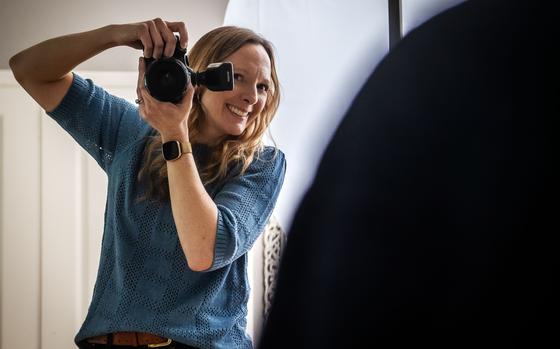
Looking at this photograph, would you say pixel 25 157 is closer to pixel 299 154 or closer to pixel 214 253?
pixel 299 154

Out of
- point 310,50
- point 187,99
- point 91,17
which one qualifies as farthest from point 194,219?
point 91,17

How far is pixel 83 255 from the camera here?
205 cm

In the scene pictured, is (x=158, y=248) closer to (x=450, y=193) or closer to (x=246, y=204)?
(x=246, y=204)

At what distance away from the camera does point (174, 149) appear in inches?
31.2

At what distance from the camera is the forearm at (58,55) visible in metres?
0.90

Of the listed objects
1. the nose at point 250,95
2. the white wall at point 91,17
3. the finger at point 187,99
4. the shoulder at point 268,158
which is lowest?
the shoulder at point 268,158

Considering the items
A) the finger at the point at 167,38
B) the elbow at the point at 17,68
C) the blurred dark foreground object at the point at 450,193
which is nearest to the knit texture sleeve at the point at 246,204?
the finger at the point at 167,38

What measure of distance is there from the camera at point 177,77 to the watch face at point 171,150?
7 centimetres

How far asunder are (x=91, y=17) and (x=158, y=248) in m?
1.51

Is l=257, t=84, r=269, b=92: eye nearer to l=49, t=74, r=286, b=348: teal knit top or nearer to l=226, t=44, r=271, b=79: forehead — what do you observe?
l=226, t=44, r=271, b=79: forehead

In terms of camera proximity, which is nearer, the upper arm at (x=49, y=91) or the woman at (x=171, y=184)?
the woman at (x=171, y=184)

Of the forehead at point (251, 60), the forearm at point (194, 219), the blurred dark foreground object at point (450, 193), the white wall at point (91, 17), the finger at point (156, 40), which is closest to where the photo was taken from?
the blurred dark foreground object at point (450, 193)

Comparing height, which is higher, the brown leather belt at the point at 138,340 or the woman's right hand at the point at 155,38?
the woman's right hand at the point at 155,38

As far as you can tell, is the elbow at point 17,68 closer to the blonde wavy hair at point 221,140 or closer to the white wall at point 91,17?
A: the blonde wavy hair at point 221,140
